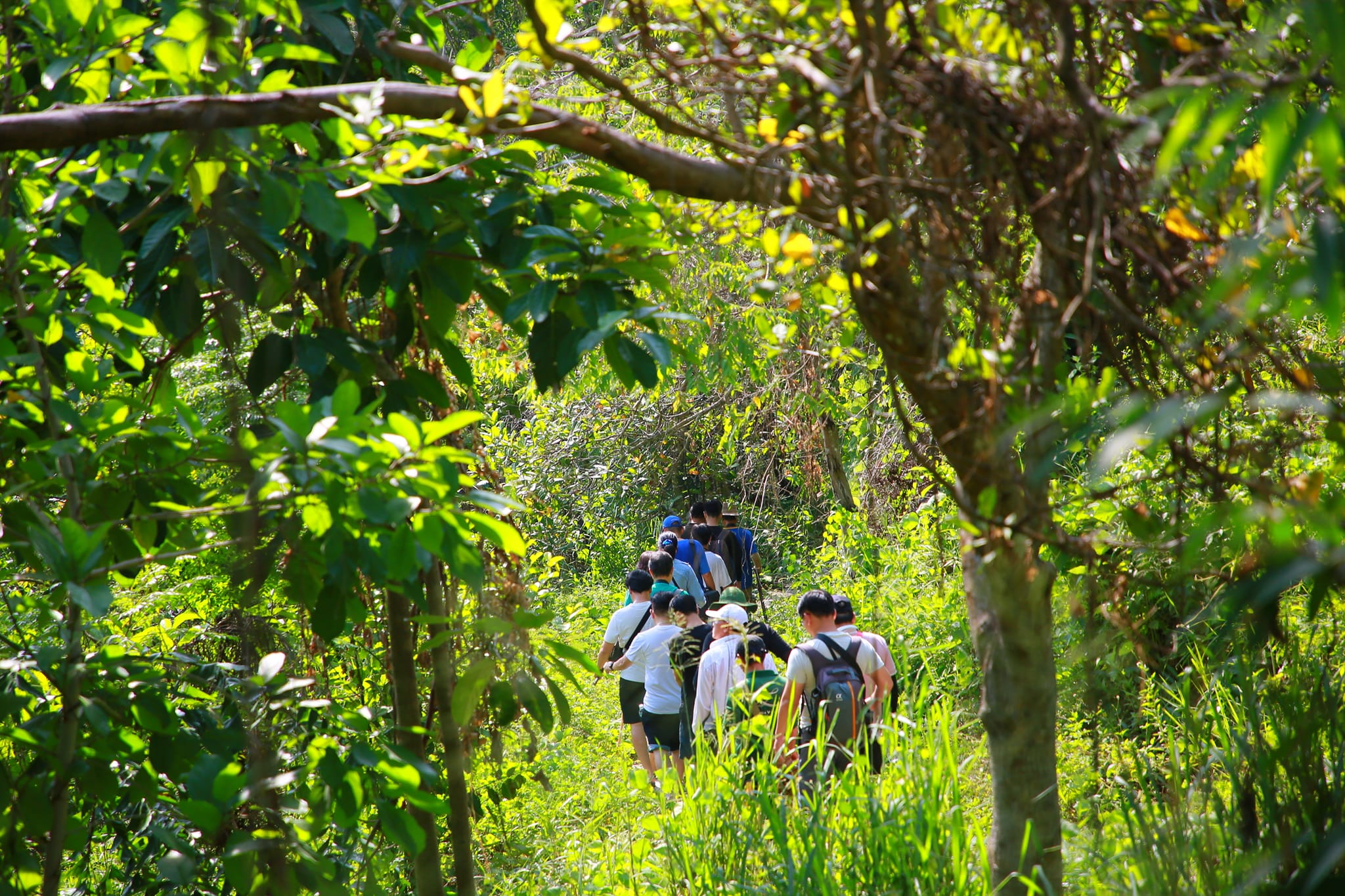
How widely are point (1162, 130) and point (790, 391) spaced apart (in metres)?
7.67

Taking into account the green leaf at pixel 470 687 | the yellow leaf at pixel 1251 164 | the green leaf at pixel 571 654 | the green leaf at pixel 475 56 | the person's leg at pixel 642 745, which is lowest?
the person's leg at pixel 642 745

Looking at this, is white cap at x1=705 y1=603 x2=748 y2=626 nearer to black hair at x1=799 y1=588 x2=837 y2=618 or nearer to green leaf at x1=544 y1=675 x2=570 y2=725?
black hair at x1=799 y1=588 x2=837 y2=618

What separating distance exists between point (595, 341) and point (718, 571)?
26.0ft

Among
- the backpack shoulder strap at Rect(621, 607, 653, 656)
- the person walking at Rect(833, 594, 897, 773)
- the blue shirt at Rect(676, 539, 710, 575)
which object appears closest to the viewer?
the person walking at Rect(833, 594, 897, 773)

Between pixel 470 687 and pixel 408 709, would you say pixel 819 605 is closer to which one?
pixel 408 709

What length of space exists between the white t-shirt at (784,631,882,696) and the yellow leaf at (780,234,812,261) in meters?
3.64

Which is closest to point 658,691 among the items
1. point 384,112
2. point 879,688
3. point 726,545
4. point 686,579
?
point 879,688

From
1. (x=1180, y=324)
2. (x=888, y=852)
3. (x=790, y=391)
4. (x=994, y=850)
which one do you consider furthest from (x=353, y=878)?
(x=790, y=391)

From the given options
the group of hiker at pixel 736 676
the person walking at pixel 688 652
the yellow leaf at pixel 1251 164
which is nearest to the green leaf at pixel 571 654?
the yellow leaf at pixel 1251 164

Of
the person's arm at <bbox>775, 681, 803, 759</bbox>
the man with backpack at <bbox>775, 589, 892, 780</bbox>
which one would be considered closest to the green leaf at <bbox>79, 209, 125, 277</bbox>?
the person's arm at <bbox>775, 681, 803, 759</bbox>

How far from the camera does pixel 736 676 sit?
219 inches

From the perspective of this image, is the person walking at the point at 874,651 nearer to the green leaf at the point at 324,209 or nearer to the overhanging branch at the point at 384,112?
the overhanging branch at the point at 384,112

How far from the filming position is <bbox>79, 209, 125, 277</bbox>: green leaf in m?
2.22

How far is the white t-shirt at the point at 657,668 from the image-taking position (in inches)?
248
